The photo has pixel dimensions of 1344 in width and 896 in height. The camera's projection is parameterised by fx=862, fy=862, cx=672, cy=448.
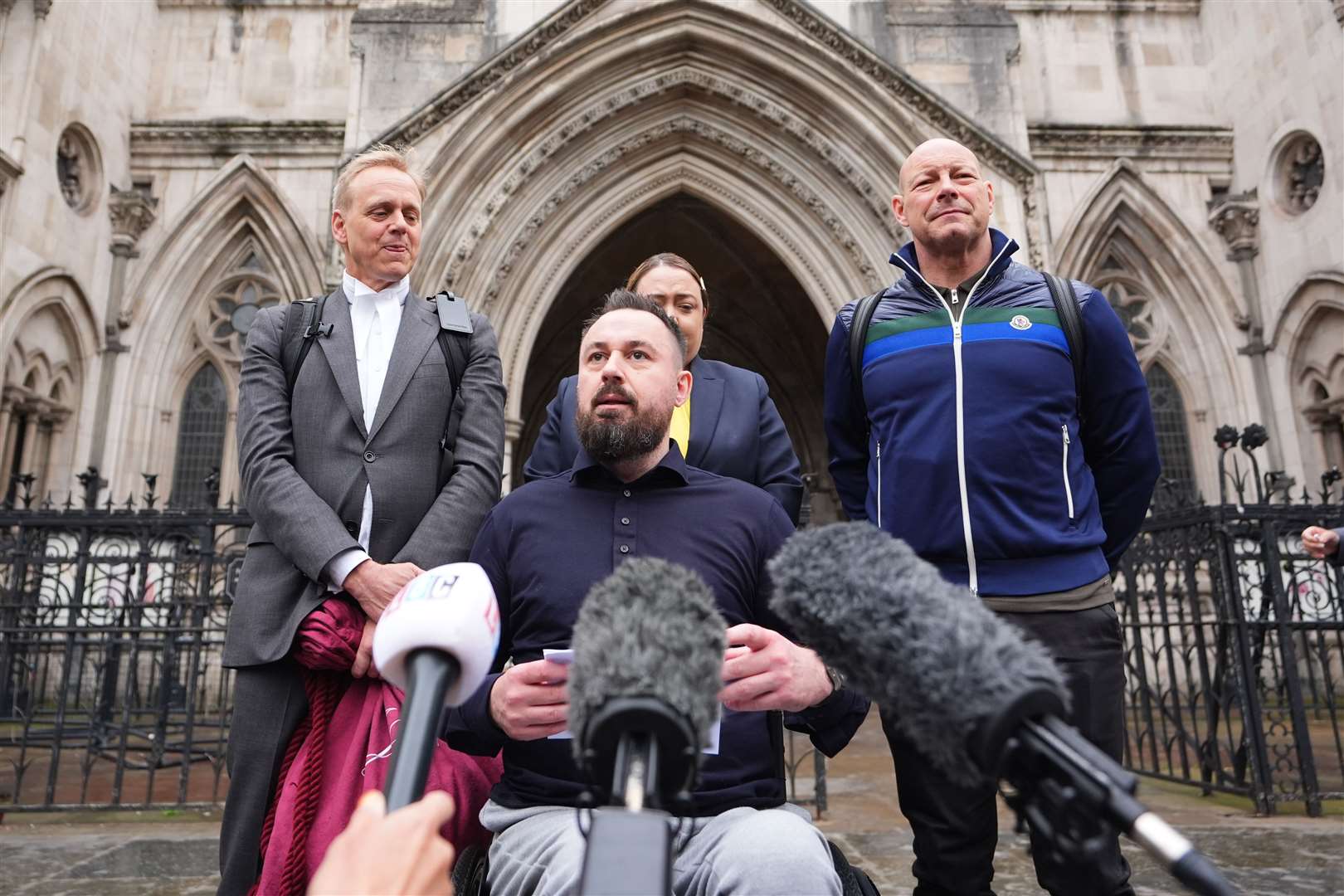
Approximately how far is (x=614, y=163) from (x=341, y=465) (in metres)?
9.47

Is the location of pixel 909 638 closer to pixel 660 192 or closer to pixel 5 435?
pixel 660 192

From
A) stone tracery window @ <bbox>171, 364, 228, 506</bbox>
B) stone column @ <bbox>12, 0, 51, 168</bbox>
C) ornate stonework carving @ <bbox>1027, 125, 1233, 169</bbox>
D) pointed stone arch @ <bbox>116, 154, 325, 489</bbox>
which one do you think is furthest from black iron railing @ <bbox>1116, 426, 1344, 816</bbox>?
stone column @ <bbox>12, 0, 51, 168</bbox>

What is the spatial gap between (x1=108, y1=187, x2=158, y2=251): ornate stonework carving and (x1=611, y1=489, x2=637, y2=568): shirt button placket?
477 inches

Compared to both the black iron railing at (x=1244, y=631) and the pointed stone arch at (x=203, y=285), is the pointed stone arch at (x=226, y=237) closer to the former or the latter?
the pointed stone arch at (x=203, y=285)

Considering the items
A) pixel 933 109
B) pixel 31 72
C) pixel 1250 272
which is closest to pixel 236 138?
pixel 31 72

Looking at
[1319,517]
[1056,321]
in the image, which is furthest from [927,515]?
[1319,517]

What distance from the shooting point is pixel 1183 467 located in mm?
11992

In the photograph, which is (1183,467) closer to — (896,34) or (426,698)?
(896,34)

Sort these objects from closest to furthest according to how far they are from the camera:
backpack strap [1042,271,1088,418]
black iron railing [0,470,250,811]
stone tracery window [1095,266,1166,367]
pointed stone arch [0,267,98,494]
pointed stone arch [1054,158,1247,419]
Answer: backpack strap [1042,271,1088,418]
black iron railing [0,470,250,811]
pointed stone arch [0,267,98,494]
pointed stone arch [1054,158,1247,419]
stone tracery window [1095,266,1166,367]

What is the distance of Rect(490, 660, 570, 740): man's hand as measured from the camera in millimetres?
1554

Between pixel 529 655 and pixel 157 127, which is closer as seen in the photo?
pixel 529 655

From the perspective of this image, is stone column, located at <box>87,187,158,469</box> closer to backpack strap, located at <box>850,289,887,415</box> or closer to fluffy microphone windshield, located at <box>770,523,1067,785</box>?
backpack strap, located at <box>850,289,887,415</box>

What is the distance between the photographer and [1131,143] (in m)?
12.0

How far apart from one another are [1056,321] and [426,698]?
197 cm
